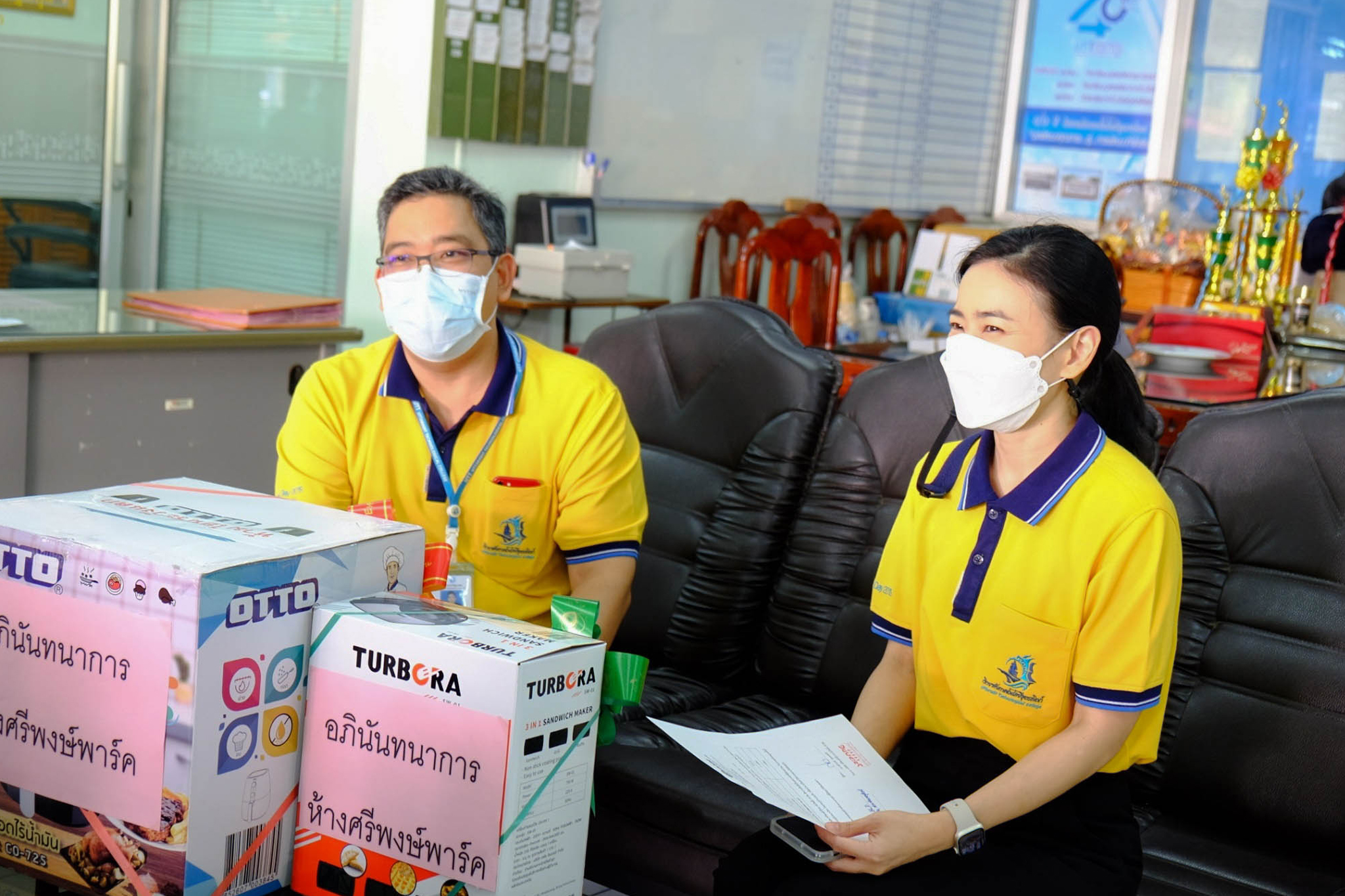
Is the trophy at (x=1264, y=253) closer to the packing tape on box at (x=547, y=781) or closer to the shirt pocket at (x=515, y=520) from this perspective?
the shirt pocket at (x=515, y=520)

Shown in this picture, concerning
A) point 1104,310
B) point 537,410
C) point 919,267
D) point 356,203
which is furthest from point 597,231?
point 1104,310

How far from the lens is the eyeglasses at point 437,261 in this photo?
182cm

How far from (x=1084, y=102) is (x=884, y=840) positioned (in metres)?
6.14

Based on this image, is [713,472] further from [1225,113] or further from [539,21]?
[1225,113]

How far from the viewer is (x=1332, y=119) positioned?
615 centimetres

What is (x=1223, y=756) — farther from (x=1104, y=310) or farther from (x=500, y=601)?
(x=500, y=601)

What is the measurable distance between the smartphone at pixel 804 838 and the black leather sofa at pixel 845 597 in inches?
12.4

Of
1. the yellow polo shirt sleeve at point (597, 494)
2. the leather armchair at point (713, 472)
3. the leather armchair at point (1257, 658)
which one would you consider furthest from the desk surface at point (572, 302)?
the leather armchair at point (1257, 658)


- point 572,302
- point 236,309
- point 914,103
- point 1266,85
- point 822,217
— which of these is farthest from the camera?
point 914,103

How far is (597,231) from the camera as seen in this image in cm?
493

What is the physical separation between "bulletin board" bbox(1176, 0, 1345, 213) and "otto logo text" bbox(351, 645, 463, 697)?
6.08 meters

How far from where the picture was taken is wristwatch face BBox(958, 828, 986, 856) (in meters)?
1.43

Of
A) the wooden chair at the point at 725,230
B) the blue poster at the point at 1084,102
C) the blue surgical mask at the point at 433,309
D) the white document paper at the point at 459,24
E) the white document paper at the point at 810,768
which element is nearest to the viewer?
the white document paper at the point at 810,768

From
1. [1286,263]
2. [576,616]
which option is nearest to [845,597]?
[576,616]
